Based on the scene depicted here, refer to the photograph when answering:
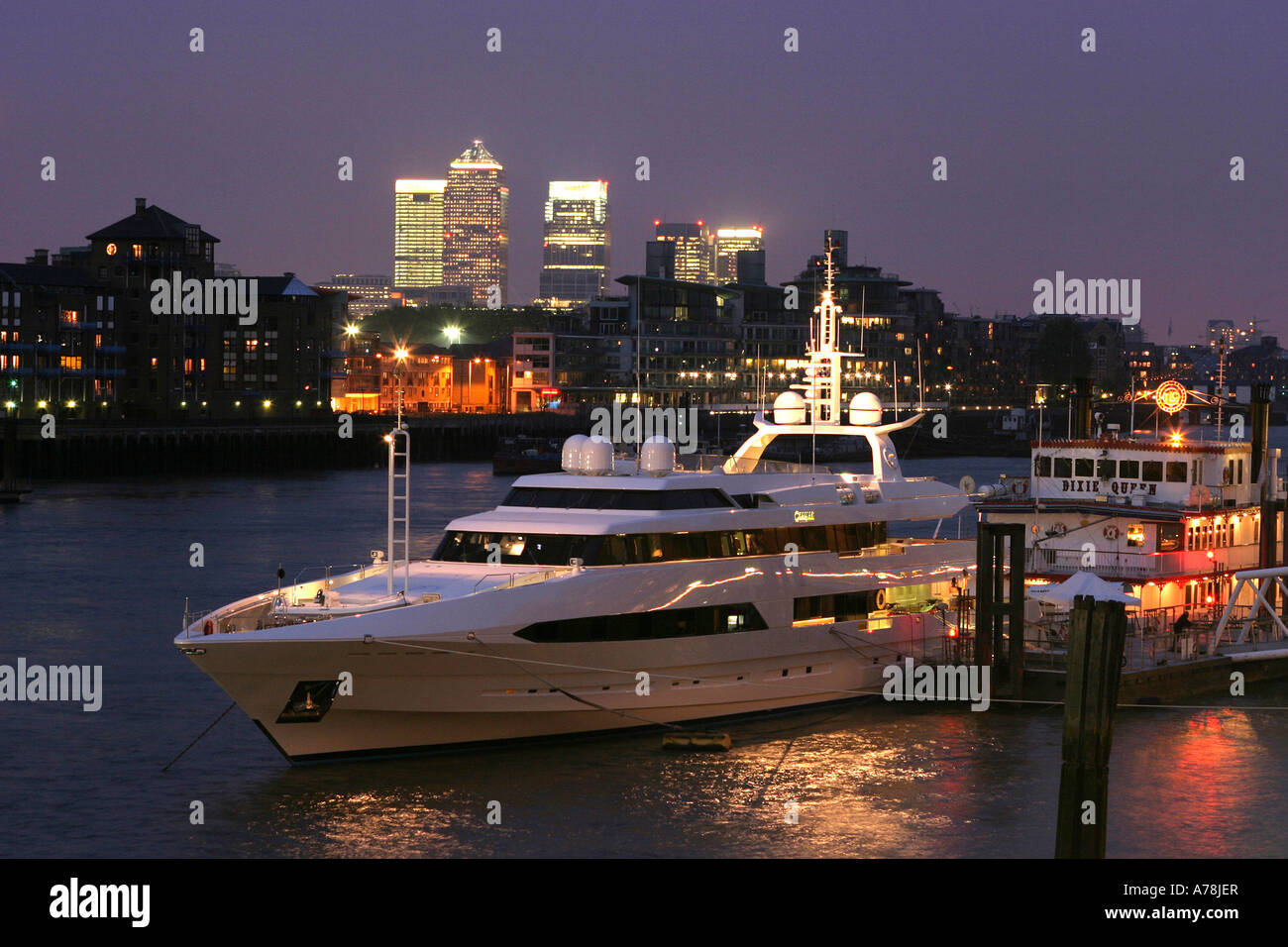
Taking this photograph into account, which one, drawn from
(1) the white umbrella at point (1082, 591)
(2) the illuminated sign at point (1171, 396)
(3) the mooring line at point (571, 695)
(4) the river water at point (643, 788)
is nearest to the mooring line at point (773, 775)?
(4) the river water at point (643, 788)

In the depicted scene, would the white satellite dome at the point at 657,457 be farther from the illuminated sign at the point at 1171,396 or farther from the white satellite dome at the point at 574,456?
the illuminated sign at the point at 1171,396

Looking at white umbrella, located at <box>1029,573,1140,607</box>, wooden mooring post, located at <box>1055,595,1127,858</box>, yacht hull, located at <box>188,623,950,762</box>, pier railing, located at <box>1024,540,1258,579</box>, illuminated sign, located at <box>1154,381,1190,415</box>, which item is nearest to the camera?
wooden mooring post, located at <box>1055,595,1127,858</box>

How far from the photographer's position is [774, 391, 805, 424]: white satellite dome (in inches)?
1300

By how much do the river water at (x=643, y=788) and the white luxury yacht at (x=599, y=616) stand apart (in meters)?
0.75

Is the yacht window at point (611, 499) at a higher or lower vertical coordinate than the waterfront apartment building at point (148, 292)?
lower

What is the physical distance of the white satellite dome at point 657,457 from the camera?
27.2m

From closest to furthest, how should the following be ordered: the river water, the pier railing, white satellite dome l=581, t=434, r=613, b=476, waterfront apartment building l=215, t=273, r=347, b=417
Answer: the river water → white satellite dome l=581, t=434, r=613, b=476 → the pier railing → waterfront apartment building l=215, t=273, r=347, b=417

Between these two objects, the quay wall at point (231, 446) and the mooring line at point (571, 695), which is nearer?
the mooring line at point (571, 695)

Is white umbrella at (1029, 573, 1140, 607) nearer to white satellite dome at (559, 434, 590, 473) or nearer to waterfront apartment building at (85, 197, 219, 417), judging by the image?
white satellite dome at (559, 434, 590, 473)

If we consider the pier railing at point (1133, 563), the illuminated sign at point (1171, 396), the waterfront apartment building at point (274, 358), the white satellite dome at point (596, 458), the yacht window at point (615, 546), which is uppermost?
the waterfront apartment building at point (274, 358)

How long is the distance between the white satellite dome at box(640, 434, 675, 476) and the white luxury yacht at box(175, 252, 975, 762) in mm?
37

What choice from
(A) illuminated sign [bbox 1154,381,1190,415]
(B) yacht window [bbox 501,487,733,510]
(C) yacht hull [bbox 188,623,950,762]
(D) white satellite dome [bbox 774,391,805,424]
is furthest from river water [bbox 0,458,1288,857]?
(A) illuminated sign [bbox 1154,381,1190,415]
